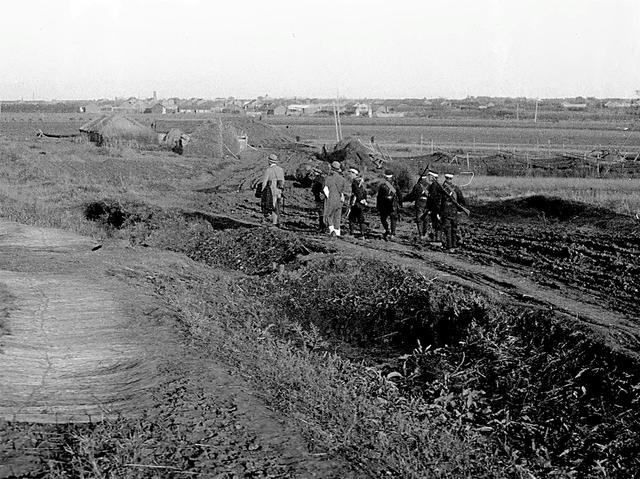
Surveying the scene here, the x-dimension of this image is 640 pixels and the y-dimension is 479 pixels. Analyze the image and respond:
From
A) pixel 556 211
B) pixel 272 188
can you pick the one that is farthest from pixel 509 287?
pixel 556 211

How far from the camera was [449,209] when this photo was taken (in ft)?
47.2

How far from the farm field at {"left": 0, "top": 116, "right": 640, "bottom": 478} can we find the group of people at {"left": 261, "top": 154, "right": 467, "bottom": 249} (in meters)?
0.46

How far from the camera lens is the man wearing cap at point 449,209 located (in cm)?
1431

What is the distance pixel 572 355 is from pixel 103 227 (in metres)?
13.6

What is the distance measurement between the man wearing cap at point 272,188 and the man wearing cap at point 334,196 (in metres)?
Result: 1.53

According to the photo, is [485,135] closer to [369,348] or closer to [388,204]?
[388,204]

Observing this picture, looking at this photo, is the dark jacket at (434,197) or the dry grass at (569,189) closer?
the dark jacket at (434,197)

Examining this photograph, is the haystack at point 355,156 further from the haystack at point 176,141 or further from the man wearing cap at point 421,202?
the man wearing cap at point 421,202

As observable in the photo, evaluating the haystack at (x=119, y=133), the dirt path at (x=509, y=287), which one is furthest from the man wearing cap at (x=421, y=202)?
the haystack at (x=119, y=133)

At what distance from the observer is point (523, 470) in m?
6.57

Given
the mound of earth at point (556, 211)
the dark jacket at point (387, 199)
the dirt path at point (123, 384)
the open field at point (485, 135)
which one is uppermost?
the dark jacket at point (387, 199)

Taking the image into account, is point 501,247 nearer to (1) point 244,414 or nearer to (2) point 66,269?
(2) point 66,269

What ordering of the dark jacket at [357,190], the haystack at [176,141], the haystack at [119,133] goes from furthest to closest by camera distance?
the haystack at [119,133]
the haystack at [176,141]
the dark jacket at [357,190]

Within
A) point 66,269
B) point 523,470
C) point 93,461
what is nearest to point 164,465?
point 93,461
